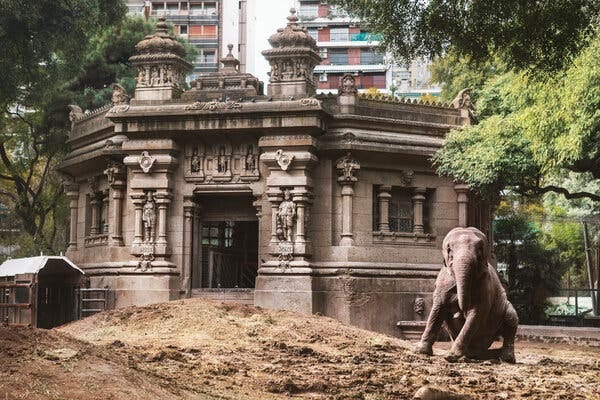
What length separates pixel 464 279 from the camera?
1406 cm

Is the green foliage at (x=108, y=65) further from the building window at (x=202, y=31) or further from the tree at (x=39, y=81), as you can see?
the building window at (x=202, y=31)

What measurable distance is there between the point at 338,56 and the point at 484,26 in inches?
2207

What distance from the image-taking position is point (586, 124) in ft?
61.4

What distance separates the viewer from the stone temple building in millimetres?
22016

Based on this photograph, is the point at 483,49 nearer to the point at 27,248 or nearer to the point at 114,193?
the point at 114,193

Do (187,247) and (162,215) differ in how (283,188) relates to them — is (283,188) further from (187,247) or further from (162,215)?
(162,215)

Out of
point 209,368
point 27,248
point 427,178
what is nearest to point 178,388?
point 209,368

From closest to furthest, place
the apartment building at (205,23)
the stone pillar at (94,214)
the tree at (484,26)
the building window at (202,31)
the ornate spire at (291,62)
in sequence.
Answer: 1. the tree at (484,26)
2. the ornate spire at (291,62)
3. the stone pillar at (94,214)
4. the apartment building at (205,23)
5. the building window at (202,31)

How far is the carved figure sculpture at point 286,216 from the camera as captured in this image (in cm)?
2181

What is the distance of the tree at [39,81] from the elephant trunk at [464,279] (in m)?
11.7

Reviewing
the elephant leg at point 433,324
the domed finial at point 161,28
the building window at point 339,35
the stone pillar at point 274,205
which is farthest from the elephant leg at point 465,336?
the building window at point 339,35

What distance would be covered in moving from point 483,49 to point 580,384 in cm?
502

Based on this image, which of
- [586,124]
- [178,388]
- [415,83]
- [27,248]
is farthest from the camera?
[415,83]

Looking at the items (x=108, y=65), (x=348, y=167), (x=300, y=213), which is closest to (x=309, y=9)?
(x=108, y=65)
